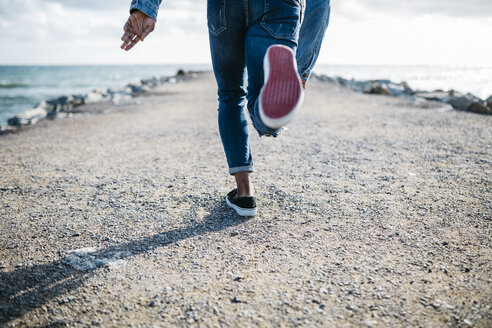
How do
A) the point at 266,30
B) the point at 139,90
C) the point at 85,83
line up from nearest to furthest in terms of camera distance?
the point at 266,30, the point at 139,90, the point at 85,83

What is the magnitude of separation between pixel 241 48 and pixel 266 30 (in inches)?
8.2

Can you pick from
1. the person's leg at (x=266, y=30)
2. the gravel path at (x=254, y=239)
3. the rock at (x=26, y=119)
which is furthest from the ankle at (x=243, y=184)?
the rock at (x=26, y=119)

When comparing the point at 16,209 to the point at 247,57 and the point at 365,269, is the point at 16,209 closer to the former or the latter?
the point at 247,57

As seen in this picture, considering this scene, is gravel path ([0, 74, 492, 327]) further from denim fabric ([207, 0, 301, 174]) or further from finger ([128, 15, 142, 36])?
finger ([128, 15, 142, 36])

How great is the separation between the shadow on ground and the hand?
1.06 m

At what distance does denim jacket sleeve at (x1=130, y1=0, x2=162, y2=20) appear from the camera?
5.34 feet

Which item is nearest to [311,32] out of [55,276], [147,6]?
[147,6]

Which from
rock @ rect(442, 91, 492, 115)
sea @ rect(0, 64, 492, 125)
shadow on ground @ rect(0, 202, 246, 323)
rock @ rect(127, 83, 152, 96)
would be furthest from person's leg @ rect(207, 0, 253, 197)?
rock @ rect(127, 83, 152, 96)

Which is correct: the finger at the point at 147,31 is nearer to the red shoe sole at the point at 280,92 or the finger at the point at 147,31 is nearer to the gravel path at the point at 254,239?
the red shoe sole at the point at 280,92

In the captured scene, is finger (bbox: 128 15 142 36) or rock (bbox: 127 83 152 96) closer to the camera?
finger (bbox: 128 15 142 36)

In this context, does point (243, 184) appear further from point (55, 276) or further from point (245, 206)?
point (55, 276)

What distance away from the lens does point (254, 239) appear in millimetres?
1739

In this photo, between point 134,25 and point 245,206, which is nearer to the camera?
point 134,25

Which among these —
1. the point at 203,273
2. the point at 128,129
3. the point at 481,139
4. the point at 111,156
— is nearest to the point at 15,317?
the point at 203,273
